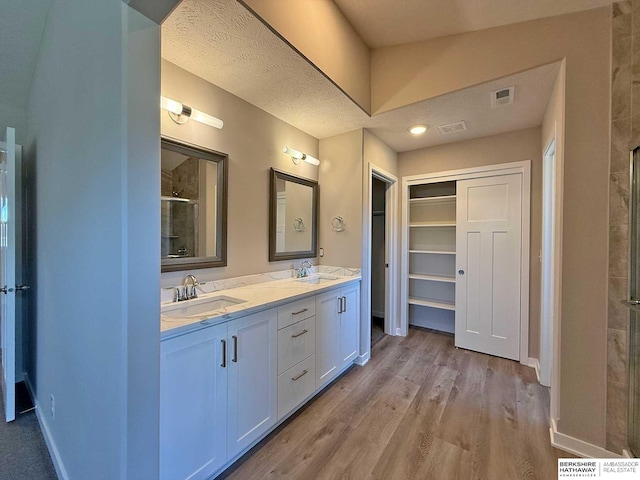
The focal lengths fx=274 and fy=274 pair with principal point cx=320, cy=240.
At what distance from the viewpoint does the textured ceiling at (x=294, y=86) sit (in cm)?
152

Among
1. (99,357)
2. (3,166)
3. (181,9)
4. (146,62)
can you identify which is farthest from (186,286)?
(3,166)

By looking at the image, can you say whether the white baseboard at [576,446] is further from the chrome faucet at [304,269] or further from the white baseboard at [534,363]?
the chrome faucet at [304,269]

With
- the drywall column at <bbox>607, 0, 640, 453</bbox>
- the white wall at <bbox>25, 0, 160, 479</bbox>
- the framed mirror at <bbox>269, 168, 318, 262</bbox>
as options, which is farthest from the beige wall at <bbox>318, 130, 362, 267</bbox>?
the white wall at <bbox>25, 0, 160, 479</bbox>

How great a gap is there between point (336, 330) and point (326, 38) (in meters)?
2.31

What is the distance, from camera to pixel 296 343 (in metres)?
2.00

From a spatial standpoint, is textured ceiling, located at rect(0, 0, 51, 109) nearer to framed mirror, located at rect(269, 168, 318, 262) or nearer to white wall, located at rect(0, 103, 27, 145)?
white wall, located at rect(0, 103, 27, 145)

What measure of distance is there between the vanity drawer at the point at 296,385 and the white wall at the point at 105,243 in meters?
0.93

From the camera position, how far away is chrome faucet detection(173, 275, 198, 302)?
71.4 inches

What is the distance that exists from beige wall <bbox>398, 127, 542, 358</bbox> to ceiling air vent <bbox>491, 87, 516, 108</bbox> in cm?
77

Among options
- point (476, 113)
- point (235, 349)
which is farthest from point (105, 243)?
point (476, 113)

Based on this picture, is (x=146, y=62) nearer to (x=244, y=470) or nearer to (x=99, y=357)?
(x=99, y=357)

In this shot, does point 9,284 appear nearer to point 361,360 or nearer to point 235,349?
point 235,349

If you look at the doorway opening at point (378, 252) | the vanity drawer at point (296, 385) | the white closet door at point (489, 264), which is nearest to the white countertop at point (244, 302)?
the vanity drawer at point (296, 385)

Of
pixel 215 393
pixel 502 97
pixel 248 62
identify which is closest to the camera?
pixel 215 393
